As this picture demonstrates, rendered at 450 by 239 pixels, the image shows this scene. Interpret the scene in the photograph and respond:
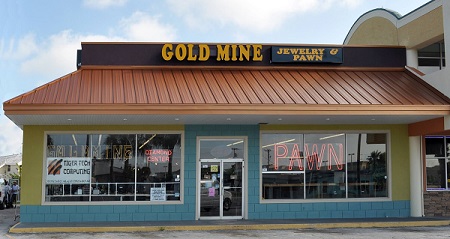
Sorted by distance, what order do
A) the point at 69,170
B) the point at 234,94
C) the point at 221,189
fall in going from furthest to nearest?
the point at 221,189 < the point at 69,170 < the point at 234,94

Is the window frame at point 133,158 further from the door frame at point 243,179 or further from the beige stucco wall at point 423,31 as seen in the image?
the beige stucco wall at point 423,31

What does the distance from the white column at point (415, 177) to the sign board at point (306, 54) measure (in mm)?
4059

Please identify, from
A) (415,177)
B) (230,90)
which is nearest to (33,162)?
(230,90)

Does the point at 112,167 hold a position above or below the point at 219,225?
above

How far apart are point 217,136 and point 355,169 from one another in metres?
5.21

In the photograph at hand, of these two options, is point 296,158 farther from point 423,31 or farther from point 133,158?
point 423,31

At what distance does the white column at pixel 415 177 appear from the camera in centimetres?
1959

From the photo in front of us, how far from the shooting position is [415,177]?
64.4 feet

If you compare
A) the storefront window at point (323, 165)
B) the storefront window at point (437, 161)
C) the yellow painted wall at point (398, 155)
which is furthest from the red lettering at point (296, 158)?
the storefront window at point (437, 161)

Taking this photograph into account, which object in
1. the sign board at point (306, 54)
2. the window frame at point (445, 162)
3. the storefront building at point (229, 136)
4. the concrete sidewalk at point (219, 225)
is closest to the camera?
the concrete sidewalk at point (219, 225)

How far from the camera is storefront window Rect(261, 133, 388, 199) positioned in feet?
63.0

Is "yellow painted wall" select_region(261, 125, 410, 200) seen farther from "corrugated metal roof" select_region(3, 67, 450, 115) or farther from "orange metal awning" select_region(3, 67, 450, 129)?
"corrugated metal roof" select_region(3, 67, 450, 115)

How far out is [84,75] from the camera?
18781mm

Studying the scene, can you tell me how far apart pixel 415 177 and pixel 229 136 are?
689cm
